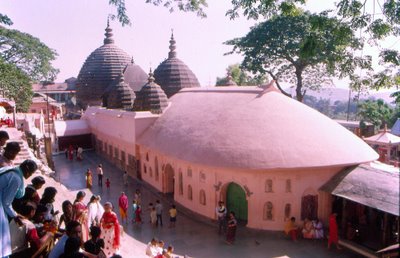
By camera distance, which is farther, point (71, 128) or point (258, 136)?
point (71, 128)

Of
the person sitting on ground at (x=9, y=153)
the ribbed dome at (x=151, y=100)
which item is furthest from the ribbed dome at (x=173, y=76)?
the person sitting on ground at (x=9, y=153)

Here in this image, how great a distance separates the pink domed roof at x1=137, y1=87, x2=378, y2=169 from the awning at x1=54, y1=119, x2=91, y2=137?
1511 centimetres

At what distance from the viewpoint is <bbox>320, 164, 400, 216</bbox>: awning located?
419 inches

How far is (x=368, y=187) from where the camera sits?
12133 mm

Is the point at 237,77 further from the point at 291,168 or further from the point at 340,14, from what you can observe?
the point at 340,14

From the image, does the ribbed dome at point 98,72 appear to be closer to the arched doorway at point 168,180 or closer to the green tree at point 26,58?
the green tree at point 26,58

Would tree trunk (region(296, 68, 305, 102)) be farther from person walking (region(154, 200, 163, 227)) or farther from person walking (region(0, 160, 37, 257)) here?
person walking (region(0, 160, 37, 257))

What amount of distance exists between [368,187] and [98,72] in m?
26.7

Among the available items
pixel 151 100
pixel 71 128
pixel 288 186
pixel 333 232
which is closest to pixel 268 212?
pixel 288 186

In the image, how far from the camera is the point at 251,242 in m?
13.5

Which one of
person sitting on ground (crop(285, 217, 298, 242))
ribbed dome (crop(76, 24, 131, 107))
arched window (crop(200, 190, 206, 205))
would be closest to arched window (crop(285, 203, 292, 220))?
person sitting on ground (crop(285, 217, 298, 242))

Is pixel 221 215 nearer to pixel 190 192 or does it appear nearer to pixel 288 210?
pixel 288 210

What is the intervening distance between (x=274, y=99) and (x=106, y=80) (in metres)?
20.3

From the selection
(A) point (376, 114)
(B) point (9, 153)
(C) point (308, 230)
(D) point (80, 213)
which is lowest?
(C) point (308, 230)
